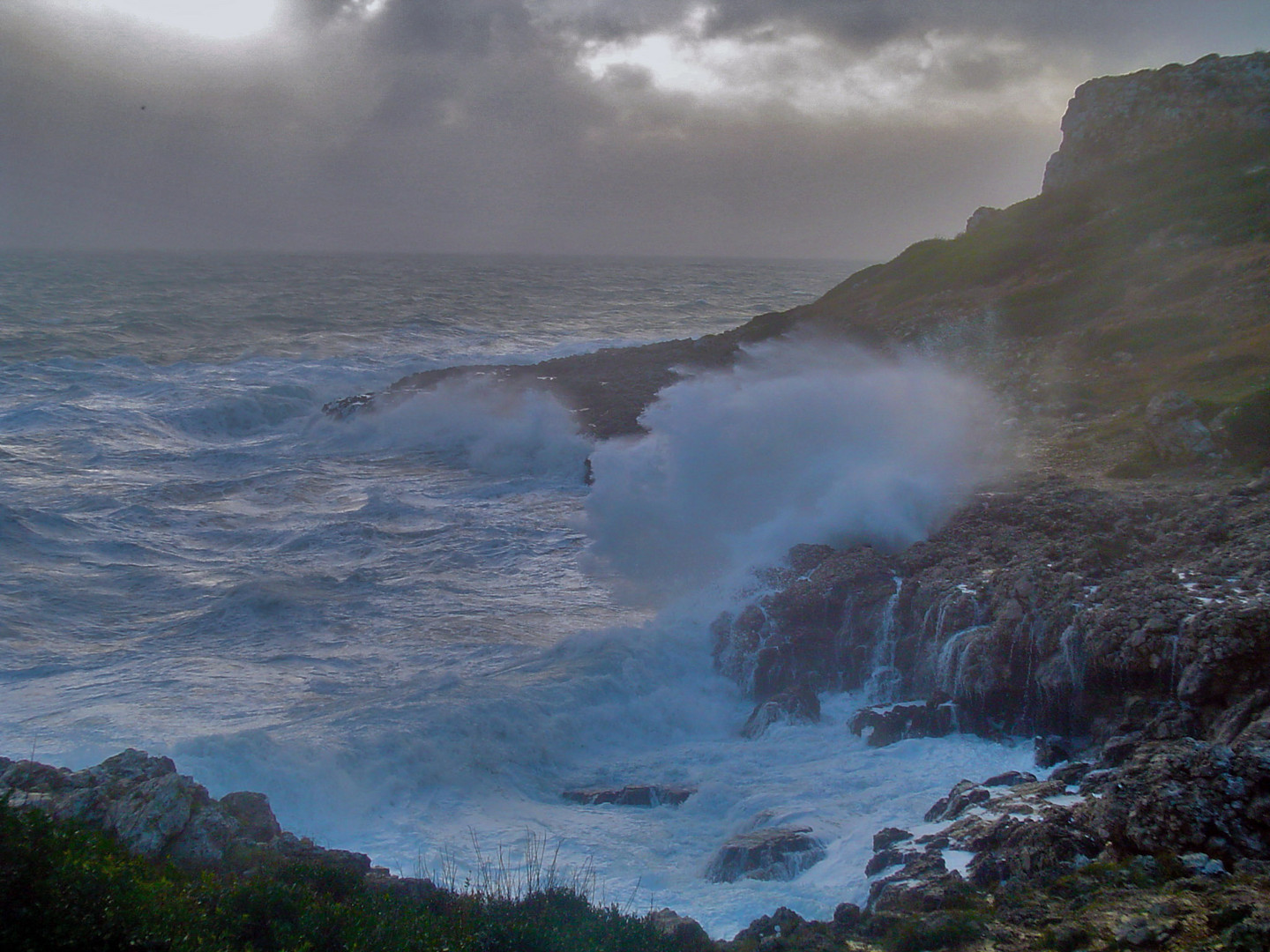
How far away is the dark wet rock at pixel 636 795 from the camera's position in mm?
10266

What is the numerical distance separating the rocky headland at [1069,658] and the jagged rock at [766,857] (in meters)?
0.03

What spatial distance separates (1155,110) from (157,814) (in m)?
42.6

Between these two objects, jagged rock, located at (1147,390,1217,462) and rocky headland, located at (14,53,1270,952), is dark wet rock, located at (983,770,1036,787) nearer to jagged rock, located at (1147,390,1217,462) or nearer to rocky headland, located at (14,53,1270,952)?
rocky headland, located at (14,53,1270,952)

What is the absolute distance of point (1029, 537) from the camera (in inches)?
528

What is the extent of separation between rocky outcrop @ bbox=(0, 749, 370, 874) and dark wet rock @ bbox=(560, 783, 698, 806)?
315 cm

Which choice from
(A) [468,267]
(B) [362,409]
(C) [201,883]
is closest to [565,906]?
(C) [201,883]

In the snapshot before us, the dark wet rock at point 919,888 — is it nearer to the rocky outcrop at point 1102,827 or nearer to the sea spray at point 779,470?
the rocky outcrop at point 1102,827

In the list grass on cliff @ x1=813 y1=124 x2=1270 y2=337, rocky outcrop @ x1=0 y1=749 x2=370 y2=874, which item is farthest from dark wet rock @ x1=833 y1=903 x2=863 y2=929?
grass on cliff @ x1=813 y1=124 x2=1270 y2=337

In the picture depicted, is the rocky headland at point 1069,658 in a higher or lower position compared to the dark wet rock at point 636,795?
higher

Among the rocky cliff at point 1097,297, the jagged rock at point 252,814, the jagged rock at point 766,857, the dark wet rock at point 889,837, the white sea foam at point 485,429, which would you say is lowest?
the jagged rock at point 766,857

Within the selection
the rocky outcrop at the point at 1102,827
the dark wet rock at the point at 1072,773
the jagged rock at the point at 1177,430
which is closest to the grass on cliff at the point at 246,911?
the rocky outcrop at the point at 1102,827

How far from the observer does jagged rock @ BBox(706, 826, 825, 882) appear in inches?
341

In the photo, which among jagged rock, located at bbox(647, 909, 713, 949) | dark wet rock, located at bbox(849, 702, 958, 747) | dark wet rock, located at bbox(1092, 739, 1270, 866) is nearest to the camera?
dark wet rock, located at bbox(1092, 739, 1270, 866)

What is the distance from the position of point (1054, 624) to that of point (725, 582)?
6.14 m
